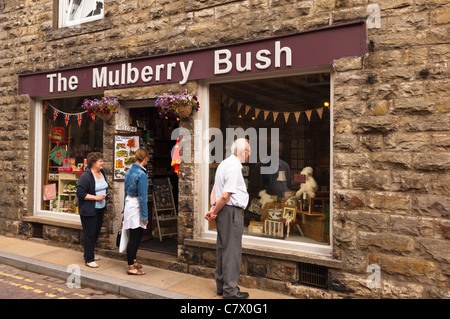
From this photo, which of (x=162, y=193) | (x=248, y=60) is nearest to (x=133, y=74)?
(x=248, y=60)

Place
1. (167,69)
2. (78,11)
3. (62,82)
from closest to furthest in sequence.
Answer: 1. (167,69)
2. (62,82)
3. (78,11)

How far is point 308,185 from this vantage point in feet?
18.8

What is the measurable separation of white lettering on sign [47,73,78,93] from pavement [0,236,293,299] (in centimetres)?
320

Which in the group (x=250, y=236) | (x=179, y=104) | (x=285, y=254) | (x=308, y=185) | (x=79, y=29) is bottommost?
(x=285, y=254)

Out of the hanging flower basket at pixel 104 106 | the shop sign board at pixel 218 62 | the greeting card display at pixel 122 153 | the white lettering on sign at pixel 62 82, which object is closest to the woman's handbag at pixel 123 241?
the greeting card display at pixel 122 153

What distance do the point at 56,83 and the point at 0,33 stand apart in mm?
2414

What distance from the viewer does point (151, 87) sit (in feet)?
22.2

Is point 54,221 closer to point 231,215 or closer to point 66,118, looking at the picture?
point 66,118

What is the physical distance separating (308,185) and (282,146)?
710 mm

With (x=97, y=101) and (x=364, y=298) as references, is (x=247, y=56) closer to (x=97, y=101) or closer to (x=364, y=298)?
(x=97, y=101)

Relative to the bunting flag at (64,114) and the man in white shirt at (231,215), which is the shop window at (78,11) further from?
the man in white shirt at (231,215)

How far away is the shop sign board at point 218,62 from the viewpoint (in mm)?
5113

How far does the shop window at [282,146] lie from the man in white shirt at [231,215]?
104cm
